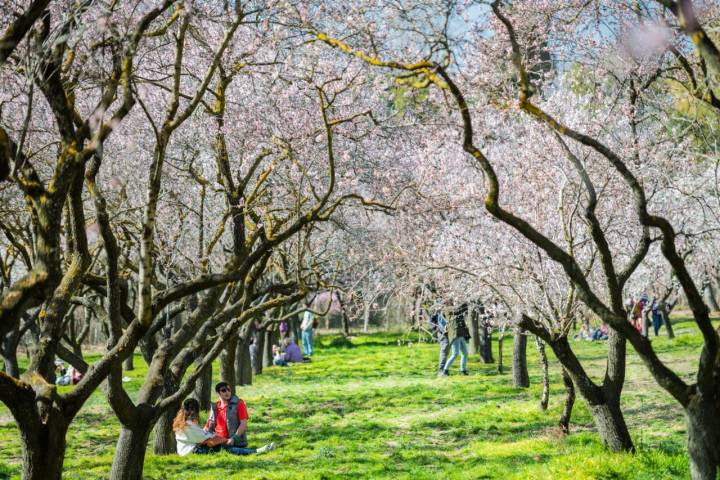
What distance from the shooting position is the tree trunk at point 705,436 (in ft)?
23.1

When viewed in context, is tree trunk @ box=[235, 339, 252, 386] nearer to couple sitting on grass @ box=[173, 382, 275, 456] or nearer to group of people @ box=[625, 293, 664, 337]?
couple sitting on grass @ box=[173, 382, 275, 456]

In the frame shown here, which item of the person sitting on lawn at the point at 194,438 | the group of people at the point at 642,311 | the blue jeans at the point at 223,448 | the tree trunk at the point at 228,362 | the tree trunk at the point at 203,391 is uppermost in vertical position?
the group of people at the point at 642,311

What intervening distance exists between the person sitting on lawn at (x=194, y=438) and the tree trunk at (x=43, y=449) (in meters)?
4.98

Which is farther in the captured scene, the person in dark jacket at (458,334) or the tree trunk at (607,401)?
the person in dark jacket at (458,334)

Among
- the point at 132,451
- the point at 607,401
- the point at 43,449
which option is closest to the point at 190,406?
the point at 132,451

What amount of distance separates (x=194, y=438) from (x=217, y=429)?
0.49 metres

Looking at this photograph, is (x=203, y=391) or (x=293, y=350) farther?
(x=293, y=350)

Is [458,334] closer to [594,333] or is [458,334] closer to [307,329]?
[307,329]

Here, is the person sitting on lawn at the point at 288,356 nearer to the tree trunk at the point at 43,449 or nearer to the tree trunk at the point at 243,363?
the tree trunk at the point at 243,363

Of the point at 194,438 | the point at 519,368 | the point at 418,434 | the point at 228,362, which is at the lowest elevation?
the point at 418,434

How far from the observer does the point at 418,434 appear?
42.1 ft

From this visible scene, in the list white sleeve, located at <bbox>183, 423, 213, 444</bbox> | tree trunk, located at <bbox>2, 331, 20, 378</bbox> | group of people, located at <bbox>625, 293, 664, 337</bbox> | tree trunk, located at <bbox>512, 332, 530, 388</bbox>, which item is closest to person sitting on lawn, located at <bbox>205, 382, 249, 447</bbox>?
white sleeve, located at <bbox>183, 423, 213, 444</bbox>

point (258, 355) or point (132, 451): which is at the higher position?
point (258, 355)

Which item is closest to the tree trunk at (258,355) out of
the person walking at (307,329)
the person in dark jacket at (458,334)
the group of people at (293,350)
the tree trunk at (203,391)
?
the group of people at (293,350)
